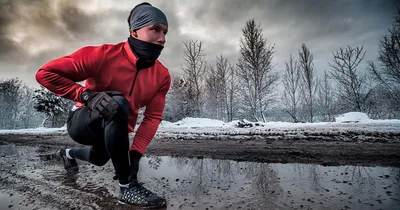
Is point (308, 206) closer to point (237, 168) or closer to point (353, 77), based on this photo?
point (237, 168)

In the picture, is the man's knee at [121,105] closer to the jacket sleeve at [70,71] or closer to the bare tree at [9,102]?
the jacket sleeve at [70,71]

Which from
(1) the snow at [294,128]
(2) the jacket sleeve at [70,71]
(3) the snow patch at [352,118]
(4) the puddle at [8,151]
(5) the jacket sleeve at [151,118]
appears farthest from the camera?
(3) the snow patch at [352,118]

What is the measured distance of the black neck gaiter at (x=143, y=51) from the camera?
74.5 inches

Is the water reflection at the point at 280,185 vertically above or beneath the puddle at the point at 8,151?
above

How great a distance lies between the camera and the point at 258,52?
2078 centimetres

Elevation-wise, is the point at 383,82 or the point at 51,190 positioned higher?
the point at 383,82

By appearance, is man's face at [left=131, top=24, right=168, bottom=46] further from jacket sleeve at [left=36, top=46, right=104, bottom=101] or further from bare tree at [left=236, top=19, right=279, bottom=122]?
bare tree at [left=236, top=19, right=279, bottom=122]

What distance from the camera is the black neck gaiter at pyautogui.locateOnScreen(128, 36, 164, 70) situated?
6.21 feet

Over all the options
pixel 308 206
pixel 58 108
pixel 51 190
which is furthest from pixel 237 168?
pixel 58 108

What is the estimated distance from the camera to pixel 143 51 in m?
1.89

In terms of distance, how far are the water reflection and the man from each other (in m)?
0.44

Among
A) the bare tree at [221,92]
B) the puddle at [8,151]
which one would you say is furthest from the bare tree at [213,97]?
the puddle at [8,151]

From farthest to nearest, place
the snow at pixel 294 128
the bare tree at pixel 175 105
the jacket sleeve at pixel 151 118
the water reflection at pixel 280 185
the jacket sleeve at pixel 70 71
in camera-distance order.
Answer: the bare tree at pixel 175 105, the snow at pixel 294 128, the jacket sleeve at pixel 151 118, the jacket sleeve at pixel 70 71, the water reflection at pixel 280 185

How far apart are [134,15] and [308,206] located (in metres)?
2.13
